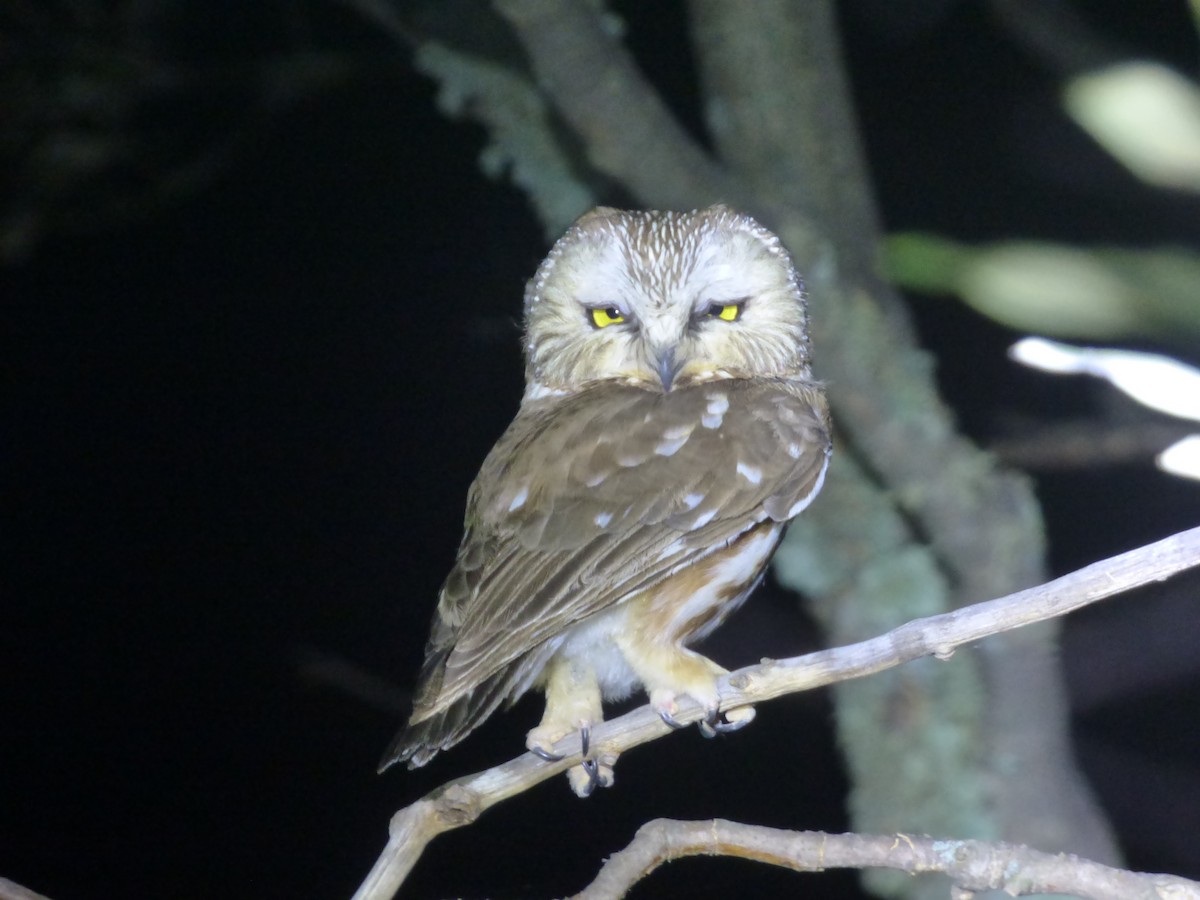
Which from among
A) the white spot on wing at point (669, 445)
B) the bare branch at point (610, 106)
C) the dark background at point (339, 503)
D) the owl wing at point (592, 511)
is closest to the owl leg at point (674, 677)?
the owl wing at point (592, 511)

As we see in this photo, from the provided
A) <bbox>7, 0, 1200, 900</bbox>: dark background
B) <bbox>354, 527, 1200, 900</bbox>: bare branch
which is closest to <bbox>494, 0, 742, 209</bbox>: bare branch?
<bbox>7, 0, 1200, 900</bbox>: dark background

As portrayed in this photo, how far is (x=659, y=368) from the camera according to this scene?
1.33 m

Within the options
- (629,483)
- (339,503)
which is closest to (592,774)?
(629,483)

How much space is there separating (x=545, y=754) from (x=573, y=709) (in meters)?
0.12

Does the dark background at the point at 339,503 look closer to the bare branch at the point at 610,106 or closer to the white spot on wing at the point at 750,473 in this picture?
the bare branch at the point at 610,106

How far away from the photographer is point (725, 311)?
55.4 inches

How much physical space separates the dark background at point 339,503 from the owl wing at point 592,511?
0.46 metres

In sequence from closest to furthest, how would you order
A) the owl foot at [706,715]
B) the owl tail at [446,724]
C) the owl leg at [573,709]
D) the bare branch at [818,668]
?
the bare branch at [818,668] → the owl tail at [446,724] → the owl foot at [706,715] → the owl leg at [573,709]

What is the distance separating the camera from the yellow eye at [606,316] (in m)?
1.38

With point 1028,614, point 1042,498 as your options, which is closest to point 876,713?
point 1042,498

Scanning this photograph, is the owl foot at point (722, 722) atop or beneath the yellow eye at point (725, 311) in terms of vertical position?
beneath

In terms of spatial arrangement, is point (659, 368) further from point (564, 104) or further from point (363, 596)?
point (363, 596)

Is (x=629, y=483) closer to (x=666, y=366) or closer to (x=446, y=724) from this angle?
(x=666, y=366)

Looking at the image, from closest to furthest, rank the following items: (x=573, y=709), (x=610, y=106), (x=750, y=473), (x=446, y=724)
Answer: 1. (x=446, y=724)
2. (x=750, y=473)
3. (x=573, y=709)
4. (x=610, y=106)
